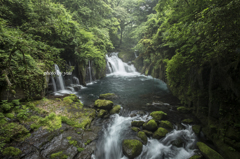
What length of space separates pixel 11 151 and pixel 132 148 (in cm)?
422

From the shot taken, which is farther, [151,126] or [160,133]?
[151,126]

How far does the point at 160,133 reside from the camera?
528 centimetres

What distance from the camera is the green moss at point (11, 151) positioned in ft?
11.0

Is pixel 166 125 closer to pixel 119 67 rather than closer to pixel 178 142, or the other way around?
pixel 178 142

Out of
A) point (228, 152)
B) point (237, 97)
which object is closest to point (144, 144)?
point (228, 152)

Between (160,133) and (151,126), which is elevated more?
(151,126)

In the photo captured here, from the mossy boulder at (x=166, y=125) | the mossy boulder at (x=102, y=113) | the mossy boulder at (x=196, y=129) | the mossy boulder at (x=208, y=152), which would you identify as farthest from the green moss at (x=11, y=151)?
the mossy boulder at (x=196, y=129)

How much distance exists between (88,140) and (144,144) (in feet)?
8.44

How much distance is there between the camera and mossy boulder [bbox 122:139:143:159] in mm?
4367

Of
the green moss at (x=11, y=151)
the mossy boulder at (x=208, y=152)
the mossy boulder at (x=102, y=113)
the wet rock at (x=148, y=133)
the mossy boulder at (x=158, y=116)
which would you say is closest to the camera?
the green moss at (x=11, y=151)

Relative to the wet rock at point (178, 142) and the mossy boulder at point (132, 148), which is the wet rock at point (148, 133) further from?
the wet rock at point (178, 142)

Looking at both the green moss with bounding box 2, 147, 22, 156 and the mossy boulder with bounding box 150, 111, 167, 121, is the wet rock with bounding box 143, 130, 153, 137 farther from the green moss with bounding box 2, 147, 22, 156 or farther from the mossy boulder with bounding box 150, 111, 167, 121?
the green moss with bounding box 2, 147, 22, 156

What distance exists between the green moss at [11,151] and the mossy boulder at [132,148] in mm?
3771

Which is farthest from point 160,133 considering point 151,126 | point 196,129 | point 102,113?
point 102,113
